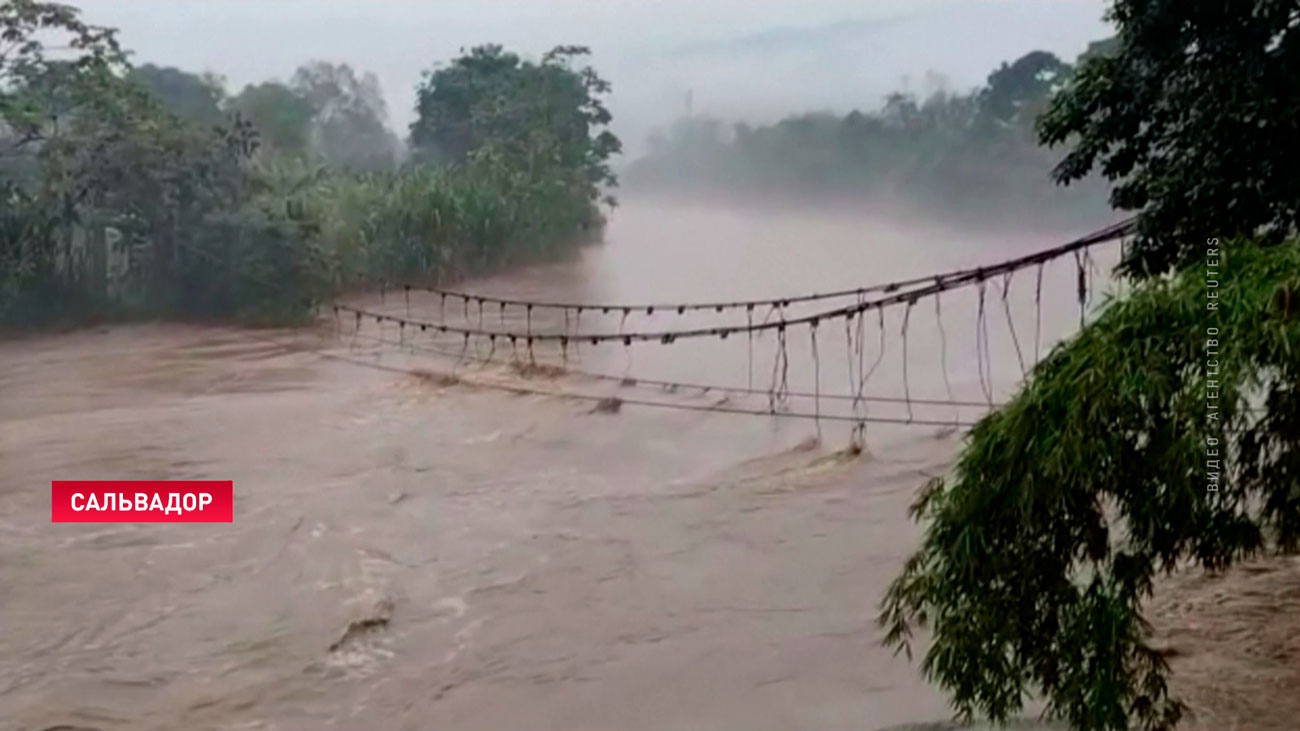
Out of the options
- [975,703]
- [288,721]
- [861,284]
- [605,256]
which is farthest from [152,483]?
[605,256]

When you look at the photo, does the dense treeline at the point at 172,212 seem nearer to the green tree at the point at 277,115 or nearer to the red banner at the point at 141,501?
the green tree at the point at 277,115

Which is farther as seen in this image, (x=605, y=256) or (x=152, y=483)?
(x=605, y=256)

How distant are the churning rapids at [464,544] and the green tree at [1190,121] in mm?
1456

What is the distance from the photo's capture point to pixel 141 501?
5996 millimetres

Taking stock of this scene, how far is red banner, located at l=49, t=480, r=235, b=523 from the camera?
561 cm

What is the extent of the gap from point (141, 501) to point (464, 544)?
193 cm

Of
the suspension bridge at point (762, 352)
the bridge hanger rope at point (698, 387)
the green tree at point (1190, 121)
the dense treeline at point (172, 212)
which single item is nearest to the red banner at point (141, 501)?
the suspension bridge at point (762, 352)

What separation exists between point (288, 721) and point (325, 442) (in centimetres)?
375

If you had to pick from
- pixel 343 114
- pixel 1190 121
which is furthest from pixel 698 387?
pixel 343 114

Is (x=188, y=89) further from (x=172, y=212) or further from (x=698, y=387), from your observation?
(x=698, y=387)

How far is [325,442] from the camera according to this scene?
7.09 metres

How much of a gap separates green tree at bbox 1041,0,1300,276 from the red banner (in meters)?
4.14

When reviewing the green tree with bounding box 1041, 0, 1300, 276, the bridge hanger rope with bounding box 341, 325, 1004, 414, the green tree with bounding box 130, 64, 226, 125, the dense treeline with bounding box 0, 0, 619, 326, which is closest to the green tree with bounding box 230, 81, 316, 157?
the green tree with bounding box 130, 64, 226, 125

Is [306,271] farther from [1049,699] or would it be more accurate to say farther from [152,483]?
[1049,699]
